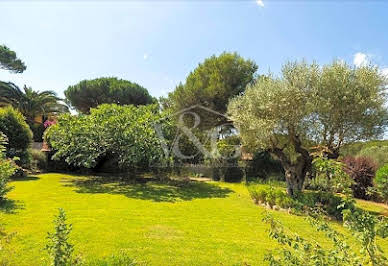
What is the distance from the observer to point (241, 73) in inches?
838

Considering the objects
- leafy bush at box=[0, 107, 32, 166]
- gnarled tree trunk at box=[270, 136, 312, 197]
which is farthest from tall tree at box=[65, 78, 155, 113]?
gnarled tree trunk at box=[270, 136, 312, 197]

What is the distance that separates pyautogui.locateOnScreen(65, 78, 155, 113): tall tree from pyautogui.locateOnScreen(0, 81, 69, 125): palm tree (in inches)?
97.6

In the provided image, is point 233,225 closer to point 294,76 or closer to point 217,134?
point 294,76

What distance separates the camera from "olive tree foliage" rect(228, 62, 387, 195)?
9594 mm

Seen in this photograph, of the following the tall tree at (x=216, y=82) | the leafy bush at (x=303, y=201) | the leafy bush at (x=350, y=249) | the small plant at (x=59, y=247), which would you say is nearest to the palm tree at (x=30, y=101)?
the tall tree at (x=216, y=82)

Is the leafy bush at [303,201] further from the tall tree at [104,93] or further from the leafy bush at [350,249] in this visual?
the tall tree at [104,93]

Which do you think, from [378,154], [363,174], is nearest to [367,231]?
[363,174]

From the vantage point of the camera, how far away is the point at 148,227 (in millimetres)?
6625

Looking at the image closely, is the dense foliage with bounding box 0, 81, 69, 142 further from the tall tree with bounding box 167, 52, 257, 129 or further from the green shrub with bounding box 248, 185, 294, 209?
the green shrub with bounding box 248, 185, 294, 209

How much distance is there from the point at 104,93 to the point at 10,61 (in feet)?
31.4

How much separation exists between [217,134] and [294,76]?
13.5 meters

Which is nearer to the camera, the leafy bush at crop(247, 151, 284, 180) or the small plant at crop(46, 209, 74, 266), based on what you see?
the small plant at crop(46, 209, 74, 266)

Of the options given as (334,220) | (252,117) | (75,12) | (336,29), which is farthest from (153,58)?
(334,220)

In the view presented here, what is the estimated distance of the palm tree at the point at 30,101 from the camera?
27.2 meters
